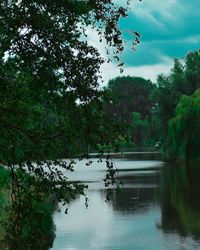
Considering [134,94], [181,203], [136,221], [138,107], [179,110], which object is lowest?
[136,221]

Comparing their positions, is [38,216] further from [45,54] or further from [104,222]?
[104,222]

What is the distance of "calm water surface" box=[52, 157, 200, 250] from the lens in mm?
21547

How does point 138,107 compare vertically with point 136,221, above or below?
above

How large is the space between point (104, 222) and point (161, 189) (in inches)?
518

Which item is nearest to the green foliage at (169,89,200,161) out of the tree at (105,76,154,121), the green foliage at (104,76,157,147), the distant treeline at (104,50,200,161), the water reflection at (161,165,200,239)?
the distant treeline at (104,50,200,161)

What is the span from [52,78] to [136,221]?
18395mm

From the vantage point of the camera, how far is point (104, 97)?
353 inches

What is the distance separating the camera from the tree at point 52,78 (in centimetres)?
890

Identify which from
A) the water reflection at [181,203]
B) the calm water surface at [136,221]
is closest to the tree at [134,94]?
the water reflection at [181,203]

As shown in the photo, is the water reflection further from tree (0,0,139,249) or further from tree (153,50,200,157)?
tree (153,50,200,157)

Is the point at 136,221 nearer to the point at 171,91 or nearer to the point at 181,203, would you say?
the point at 181,203

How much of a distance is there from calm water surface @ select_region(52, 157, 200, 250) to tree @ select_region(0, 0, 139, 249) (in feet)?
18.3

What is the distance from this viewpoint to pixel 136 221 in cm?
2645

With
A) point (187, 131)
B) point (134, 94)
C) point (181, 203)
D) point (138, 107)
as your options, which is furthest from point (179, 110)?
point (134, 94)
